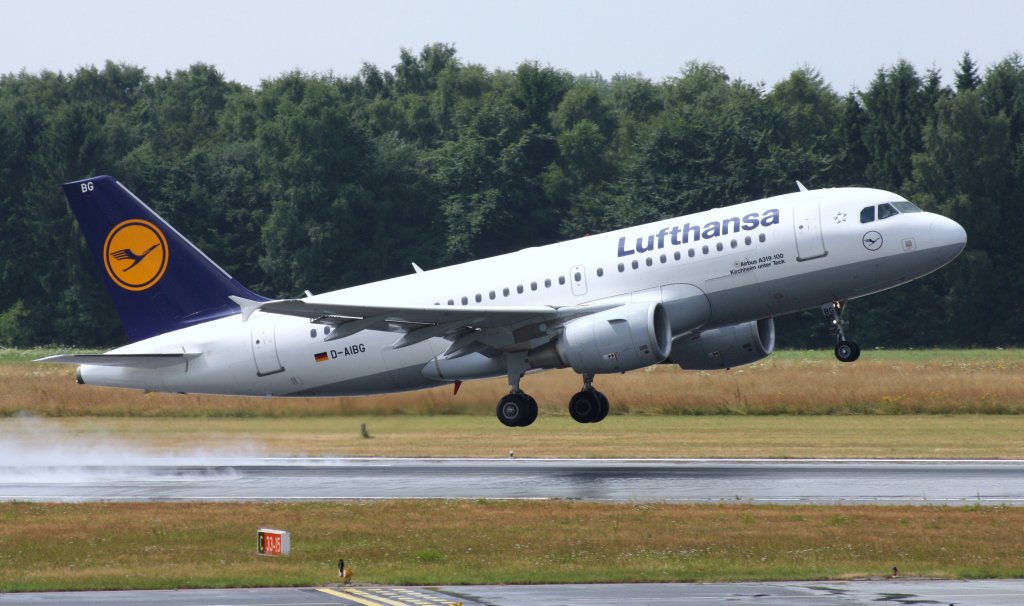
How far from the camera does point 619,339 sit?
40.2 meters

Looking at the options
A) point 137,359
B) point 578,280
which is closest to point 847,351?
point 578,280

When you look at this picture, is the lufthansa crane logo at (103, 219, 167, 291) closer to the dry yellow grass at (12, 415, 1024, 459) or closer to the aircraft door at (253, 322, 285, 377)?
the aircraft door at (253, 322, 285, 377)

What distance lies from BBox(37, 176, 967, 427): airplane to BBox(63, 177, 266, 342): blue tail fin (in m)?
0.04

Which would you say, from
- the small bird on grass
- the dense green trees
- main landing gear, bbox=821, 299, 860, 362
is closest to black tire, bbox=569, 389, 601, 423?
main landing gear, bbox=821, 299, 860, 362

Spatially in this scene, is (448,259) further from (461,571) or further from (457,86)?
(461,571)

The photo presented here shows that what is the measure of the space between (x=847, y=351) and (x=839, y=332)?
976mm

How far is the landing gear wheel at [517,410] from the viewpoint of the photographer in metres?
43.5

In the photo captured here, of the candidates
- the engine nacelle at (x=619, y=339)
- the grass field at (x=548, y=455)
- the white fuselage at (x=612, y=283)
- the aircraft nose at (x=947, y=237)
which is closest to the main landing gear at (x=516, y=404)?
the white fuselage at (x=612, y=283)

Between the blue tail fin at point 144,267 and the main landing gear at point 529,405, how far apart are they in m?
8.79

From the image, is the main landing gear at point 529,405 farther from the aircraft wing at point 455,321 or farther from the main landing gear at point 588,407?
the aircraft wing at point 455,321

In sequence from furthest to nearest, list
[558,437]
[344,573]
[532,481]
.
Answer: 1. [558,437]
2. [532,481]
3. [344,573]

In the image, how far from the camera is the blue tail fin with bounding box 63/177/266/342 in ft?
151

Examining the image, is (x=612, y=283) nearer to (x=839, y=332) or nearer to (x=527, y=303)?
(x=527, y=303)

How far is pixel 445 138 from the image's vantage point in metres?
137
